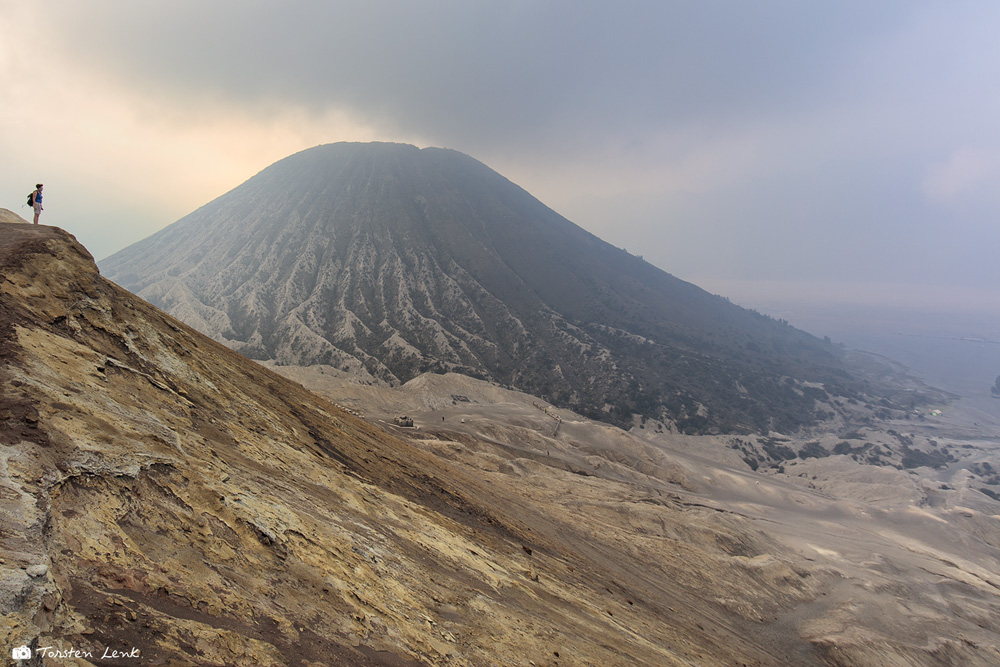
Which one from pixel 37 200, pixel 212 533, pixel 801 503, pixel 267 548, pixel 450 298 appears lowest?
pixel 801 503

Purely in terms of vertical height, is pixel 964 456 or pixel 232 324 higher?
pixel 964 456

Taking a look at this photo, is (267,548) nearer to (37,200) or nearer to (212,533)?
(212,533)

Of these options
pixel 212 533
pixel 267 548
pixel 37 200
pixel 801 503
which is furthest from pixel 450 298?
pixel 212 533

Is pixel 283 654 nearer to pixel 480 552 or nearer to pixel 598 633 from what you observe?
pixel 480 552

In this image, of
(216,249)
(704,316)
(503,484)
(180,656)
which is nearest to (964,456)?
(704,316)

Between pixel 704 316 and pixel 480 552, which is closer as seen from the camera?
pixel 480 552

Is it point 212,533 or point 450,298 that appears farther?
point 450,298

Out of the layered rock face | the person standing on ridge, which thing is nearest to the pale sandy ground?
the layered rock face
